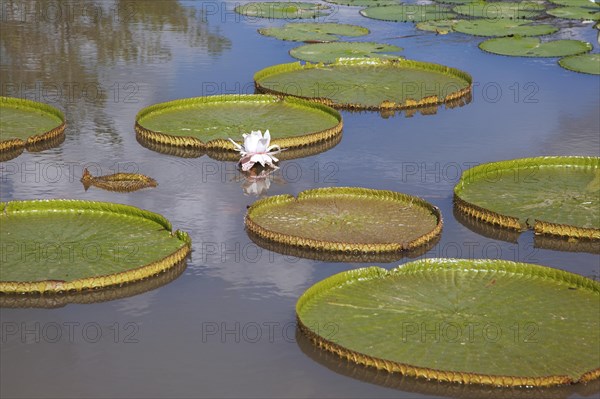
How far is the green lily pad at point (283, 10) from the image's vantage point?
14109 mm

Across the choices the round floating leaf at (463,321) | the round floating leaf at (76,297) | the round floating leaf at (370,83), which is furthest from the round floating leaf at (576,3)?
the round floating leaf at (76,297)

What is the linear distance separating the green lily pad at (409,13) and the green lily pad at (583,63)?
2.58 meters

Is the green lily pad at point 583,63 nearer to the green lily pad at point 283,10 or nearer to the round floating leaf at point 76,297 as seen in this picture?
the green lily pad at point 283,10

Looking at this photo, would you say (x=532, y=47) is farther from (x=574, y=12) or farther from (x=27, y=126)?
(x=27, y=126)

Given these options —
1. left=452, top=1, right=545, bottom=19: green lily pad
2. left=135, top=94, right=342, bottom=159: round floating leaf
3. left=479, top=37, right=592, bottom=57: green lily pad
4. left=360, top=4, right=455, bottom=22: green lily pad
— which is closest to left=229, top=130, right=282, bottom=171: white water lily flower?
left=135, top=94, right=342, bottom=159: round floating leaf

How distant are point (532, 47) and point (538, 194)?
16.7ft

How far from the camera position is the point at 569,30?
1312 cm

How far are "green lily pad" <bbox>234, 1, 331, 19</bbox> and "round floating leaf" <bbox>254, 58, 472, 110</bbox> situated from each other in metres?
3.30

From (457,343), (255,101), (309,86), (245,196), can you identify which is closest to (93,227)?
(245,196)

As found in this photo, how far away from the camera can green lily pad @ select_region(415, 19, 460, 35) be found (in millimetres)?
13125

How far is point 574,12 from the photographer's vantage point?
14109mm

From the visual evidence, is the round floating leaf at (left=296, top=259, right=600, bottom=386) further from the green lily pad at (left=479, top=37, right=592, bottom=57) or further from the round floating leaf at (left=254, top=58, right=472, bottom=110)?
the green lily pad at (left=479, top=37, right=592, bottom=57)

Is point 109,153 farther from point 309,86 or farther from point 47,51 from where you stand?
point 47,51

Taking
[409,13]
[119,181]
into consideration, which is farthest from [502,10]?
[119,181]
